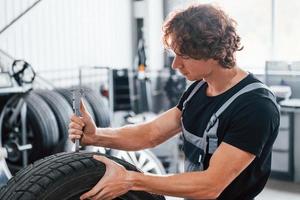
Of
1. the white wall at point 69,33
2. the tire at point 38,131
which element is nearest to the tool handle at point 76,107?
the tire at point 38,131

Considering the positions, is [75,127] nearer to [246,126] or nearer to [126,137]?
[126,137]

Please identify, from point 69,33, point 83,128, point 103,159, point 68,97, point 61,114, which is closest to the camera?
point 103,159

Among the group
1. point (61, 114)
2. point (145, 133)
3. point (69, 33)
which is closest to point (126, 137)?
point (145, 133)

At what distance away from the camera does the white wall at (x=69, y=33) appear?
5.50 m

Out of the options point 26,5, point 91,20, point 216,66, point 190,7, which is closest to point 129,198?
point 216,66

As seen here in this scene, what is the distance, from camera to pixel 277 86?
16.9 feet

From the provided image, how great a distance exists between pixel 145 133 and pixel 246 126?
592 millimetres

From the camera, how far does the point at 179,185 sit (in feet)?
4.85

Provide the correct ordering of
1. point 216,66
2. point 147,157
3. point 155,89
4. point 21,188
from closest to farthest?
point 21,188 → point 216,66 → point 147,157 → point 155,89

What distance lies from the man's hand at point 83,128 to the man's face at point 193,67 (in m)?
0.39

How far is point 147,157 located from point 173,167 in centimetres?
104

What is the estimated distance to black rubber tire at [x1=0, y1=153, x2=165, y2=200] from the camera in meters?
1.41

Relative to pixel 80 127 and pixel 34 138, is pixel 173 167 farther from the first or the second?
pixel 80 127

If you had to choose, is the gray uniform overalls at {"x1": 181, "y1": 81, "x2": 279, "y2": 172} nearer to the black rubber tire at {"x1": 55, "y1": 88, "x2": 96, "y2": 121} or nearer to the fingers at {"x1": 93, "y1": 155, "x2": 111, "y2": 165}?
the fingers at {"x1": 93, "y1": 155, "x2": 111, "y2": 165}
